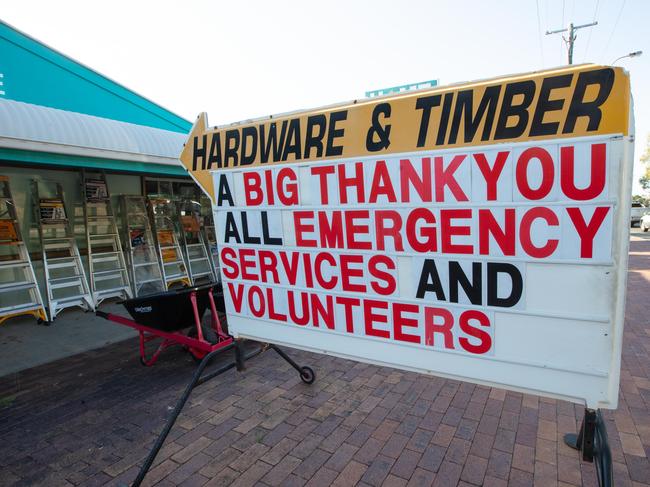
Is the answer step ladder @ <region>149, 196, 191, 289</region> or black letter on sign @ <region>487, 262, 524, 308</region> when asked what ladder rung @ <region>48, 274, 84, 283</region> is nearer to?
step ladder @ <region>149, 196, 191, 289</region>

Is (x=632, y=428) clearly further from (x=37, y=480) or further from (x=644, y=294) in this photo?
(x=644, y=294)

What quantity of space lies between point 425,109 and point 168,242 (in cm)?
783

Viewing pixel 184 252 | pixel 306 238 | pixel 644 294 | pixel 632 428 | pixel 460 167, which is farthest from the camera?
pixel 184 252

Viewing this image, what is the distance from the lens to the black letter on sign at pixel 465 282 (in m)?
1.81

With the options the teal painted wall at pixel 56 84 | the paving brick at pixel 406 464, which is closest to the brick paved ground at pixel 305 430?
the paving brick at pixel 406 464

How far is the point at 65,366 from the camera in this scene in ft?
15.0

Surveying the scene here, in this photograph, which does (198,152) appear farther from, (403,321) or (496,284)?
(496,284)

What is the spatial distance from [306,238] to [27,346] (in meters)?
5.14

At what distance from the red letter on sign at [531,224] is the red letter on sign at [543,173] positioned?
63 millimetres

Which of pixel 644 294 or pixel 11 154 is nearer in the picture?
pixel 11 154


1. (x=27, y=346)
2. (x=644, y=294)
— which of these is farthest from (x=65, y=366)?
(x=644, y=294)

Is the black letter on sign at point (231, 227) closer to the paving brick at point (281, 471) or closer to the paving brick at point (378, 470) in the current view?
the paving brick at point (281, 471)

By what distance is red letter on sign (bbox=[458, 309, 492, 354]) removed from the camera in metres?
1.83

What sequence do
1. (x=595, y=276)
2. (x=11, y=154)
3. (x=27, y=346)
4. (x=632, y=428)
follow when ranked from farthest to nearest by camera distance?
(x=27, y=346) → (x=11, y=154) → (x=632, y=428) → (x=595, y=276)
